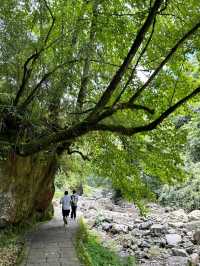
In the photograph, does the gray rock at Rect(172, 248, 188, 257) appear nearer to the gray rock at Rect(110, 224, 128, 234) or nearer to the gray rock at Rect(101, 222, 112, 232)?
the gray rock at Rect(110, 224, 128, 234)

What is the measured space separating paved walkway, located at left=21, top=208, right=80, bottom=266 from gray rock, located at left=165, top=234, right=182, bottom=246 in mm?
4404

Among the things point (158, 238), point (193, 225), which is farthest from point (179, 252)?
point (193, 225)

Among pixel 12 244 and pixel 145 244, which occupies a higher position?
pixel 12 244

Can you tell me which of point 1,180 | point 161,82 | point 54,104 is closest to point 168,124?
point 161,82

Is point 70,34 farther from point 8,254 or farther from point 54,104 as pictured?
point 8,254

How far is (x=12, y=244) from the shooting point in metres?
11.0

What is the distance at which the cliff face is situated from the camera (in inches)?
470

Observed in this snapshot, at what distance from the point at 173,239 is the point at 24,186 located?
296 inches

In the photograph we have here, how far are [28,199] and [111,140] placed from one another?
4.06 metres

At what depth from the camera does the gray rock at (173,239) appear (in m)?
16.5

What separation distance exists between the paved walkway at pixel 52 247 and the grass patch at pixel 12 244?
0.24m

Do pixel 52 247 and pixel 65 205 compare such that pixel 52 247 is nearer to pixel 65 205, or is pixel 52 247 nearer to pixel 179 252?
pixel 65 205

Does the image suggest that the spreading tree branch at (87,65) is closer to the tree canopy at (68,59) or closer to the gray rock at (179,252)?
the tree canopy at (68,59)

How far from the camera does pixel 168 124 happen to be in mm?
10883
